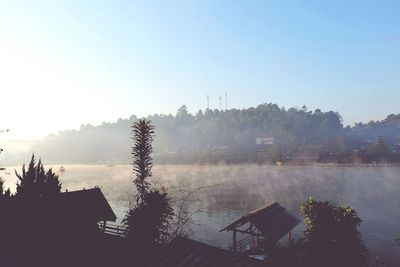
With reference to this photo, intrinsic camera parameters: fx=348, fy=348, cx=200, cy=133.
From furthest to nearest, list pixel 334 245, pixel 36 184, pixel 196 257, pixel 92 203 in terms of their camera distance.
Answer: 1. pixel 92 203
2. pixel 36 184
3. pixel 334 245
4. pixel 196 257

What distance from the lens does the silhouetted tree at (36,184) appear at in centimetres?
1716

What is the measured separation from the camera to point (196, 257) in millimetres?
12094

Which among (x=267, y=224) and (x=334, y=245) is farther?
(x=267, y=224)

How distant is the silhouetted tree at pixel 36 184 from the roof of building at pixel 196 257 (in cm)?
730

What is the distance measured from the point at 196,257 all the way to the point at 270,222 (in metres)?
18.5

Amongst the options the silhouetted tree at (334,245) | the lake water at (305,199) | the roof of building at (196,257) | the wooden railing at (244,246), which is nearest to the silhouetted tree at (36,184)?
the roof of building at (196,257)

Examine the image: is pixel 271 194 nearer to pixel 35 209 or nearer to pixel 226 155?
pixel 35 209

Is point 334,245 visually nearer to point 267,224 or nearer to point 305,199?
point 267,224

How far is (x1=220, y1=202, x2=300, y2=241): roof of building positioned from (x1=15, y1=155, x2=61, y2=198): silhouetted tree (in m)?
13.6

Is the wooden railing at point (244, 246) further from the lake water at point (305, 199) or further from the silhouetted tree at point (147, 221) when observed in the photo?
the silhouetted tree at point (147, 221)

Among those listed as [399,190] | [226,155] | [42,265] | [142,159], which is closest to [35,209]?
[42,265]

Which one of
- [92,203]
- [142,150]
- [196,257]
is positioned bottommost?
[92,203]

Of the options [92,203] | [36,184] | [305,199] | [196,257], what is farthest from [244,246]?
[305,199]

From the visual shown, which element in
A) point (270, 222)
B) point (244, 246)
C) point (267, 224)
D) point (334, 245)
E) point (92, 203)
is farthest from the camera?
point (244, 246)
